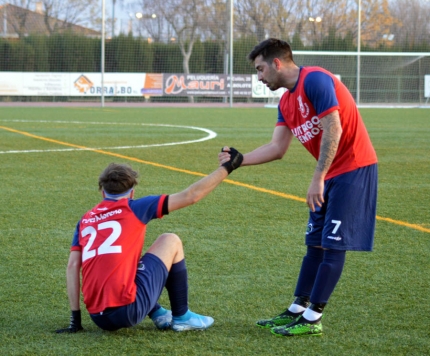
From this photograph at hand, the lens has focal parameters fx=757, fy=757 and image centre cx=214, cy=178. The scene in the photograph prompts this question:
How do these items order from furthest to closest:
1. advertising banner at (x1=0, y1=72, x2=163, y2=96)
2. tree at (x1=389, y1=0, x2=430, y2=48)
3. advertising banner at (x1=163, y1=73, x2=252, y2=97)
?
tree at (x1=389, y1=0, x2=430, y2=48) → advertising banner at (x1=163, y1=73, x2=252, y2=97) → advertising banner at (x1=0, y1=72, x2=163, y2=96)

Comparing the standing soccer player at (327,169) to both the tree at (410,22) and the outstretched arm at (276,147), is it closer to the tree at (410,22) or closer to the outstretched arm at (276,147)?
the outstretched arm at (276,147)

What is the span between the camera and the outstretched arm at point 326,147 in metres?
4.00

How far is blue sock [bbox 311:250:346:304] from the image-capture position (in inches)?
165

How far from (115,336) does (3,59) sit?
3581 centimetres

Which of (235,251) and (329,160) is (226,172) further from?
(235,251)

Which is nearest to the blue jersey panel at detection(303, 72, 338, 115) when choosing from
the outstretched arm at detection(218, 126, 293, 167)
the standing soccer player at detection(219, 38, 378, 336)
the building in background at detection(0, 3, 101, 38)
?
the standing soccer player at detection(219, 38, 378, 336)

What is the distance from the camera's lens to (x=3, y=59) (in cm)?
3775

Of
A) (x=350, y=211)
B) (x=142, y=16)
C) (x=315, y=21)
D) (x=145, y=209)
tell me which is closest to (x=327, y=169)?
(x=350, y=211)

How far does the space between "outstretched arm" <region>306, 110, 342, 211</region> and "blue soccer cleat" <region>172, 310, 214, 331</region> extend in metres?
0.92

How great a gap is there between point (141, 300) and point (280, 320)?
85 cm

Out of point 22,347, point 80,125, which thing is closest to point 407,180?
point 22,347

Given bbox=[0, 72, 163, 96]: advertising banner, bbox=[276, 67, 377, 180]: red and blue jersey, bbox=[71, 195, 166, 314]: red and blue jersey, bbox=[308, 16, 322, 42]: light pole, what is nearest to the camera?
bbox=[71, 195, 166, 314]: red and blue jersey

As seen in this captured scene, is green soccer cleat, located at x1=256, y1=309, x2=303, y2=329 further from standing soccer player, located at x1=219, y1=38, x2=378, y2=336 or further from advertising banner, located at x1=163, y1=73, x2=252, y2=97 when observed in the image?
advertising banner, located at x1=163, y1=73, x2=252, y2=97

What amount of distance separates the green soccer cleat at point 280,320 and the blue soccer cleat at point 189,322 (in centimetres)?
32
